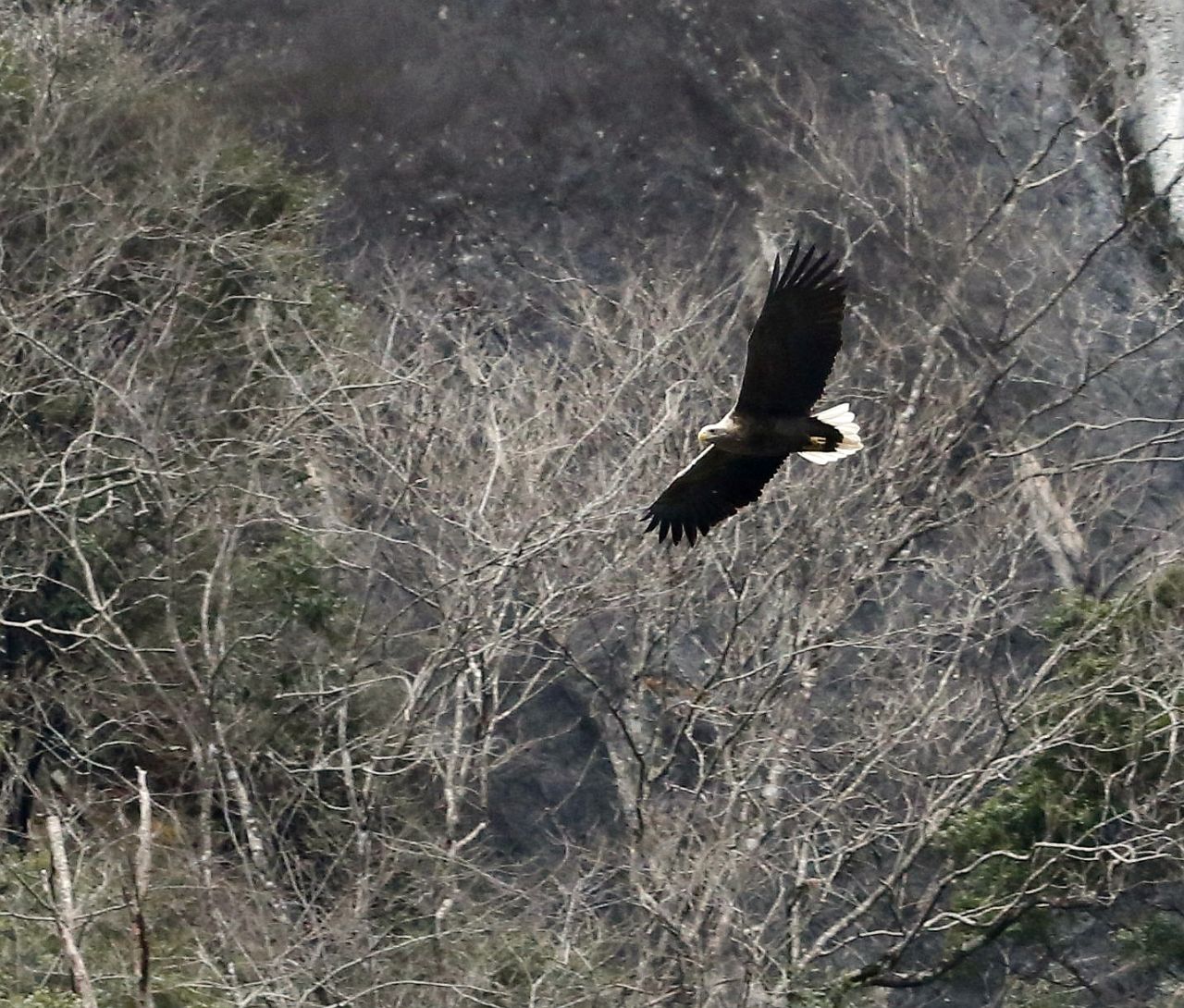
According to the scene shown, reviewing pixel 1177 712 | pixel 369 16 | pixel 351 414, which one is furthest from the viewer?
pixel 369 16

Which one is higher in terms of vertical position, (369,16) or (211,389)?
(369,16)

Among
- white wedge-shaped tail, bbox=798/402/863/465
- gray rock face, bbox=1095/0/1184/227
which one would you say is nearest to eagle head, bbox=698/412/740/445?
white wedge-shaped tail, bbox=798/402/863/465

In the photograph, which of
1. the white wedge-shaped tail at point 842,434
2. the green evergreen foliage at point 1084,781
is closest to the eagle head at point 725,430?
the white wedge-shaped tail at point 842,434

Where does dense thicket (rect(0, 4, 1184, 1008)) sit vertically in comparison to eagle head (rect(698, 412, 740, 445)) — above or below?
below

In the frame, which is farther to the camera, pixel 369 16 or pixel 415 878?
pixel 369 16

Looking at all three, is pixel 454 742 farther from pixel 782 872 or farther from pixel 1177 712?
pixel 1177 712

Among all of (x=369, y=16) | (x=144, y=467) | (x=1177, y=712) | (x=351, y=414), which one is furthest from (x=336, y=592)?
(x=369, y=16)

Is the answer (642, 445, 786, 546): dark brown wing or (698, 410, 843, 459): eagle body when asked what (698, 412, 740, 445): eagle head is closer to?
(698, 410, 843, 459): eagle body
